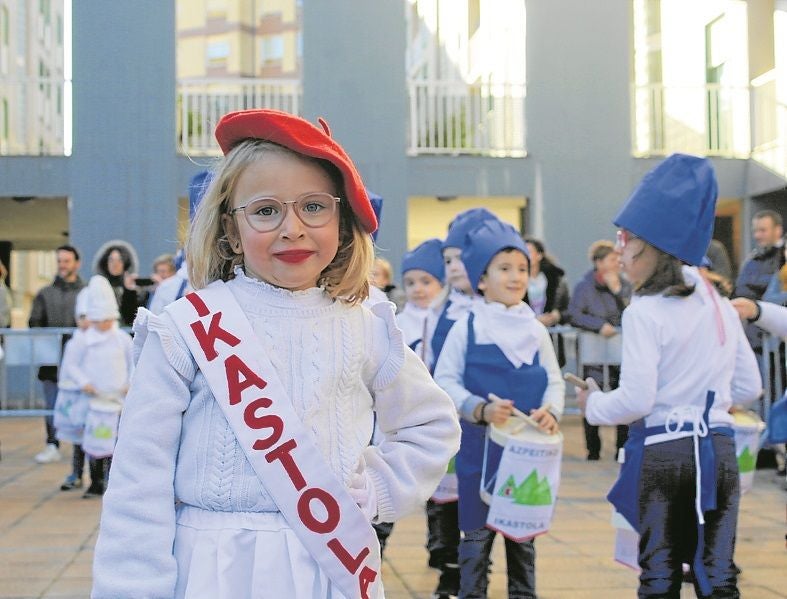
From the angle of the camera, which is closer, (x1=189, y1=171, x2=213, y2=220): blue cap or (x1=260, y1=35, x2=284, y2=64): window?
(x1=189, y1=171, x2=213, y2=220): blue cap

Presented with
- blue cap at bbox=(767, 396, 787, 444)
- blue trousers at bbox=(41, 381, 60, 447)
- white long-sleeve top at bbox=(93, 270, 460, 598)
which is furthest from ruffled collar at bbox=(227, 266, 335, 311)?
blue trousers at bbox=(41, 381, 60, 447)

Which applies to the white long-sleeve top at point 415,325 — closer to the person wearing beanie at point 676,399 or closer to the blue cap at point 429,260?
the blue cap at point 429,260

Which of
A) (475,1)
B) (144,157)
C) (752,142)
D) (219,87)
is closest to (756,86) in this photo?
(752,142)

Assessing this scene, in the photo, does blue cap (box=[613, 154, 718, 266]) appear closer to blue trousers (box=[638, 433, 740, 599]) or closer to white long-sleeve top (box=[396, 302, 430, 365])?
blue trousers (box=[638, 433, 740, 599])

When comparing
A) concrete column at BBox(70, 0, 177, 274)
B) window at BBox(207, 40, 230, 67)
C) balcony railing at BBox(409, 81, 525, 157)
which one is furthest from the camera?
window at BBox(207, 40, 230, 67)

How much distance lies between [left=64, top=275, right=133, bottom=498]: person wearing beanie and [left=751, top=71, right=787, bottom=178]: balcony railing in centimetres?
1003

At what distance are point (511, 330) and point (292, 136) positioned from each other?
8.81ft

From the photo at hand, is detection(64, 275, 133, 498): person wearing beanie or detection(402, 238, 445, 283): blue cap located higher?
detection(402, 238, 445, 283): blue cap

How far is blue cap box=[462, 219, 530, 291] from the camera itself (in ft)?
16.0

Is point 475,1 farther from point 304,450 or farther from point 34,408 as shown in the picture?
point 304,450

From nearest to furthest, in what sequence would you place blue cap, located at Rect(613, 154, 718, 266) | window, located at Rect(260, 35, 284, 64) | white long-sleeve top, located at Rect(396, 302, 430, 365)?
blue cap, located at Rect(613, 154, 718, 266) → white long-sleeve top, located at Rect(396, 302, 430, 365) → window, located at Rect(260, 35, 284, 64)

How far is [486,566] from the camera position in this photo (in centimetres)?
467

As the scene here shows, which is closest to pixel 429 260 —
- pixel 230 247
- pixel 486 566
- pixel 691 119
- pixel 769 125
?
pixel 486 566

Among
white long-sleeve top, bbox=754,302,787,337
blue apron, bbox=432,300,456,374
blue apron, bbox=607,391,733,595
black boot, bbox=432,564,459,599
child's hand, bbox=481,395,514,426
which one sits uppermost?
white long-sleeve top, bbox=754,302,787,337
